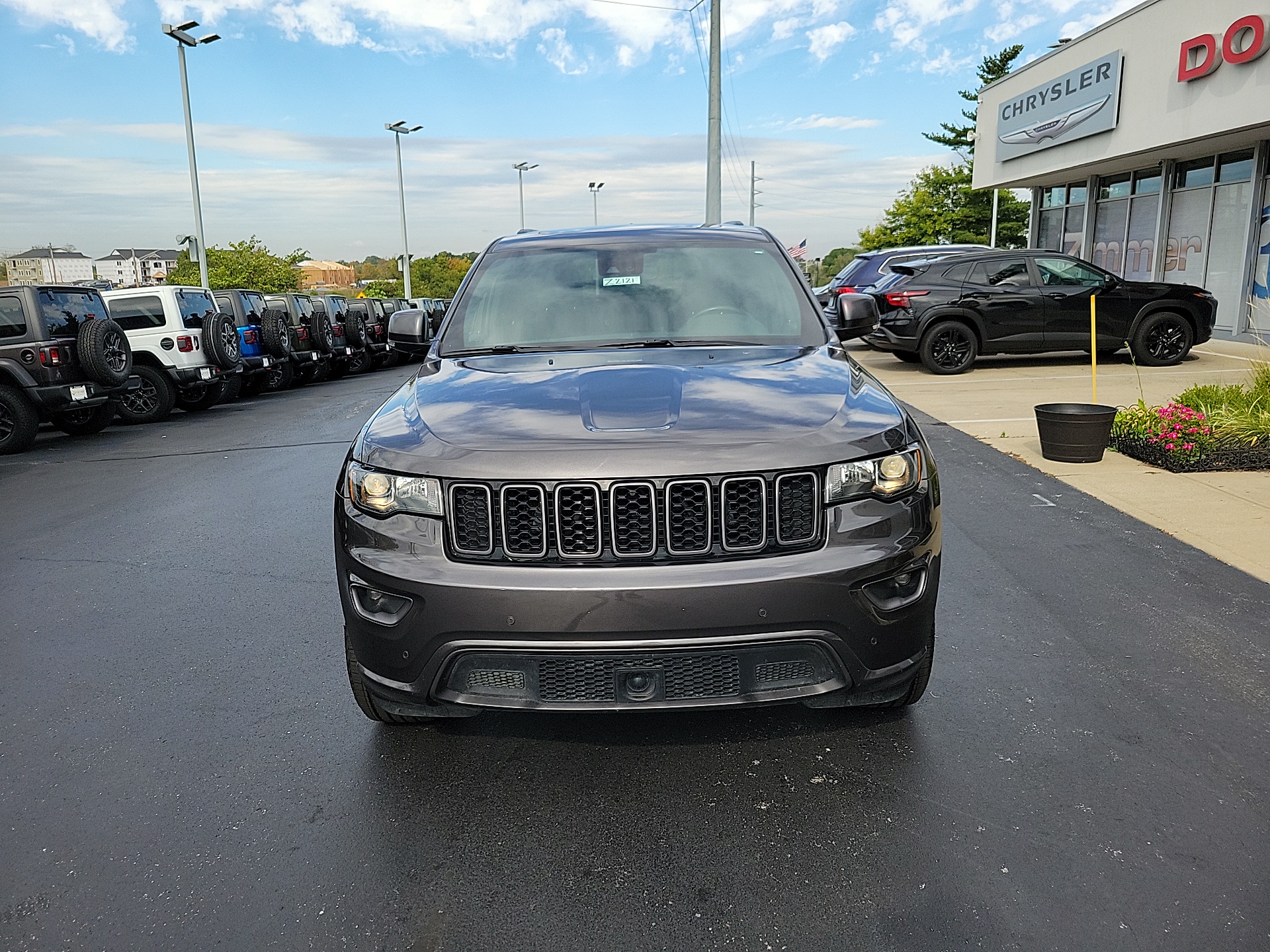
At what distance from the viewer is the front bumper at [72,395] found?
11.5 metres

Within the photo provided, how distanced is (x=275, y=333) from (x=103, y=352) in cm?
607

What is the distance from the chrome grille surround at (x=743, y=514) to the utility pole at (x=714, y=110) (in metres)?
20.5

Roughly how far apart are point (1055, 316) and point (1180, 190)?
894 cm

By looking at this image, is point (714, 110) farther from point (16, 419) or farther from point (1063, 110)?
point (16, 419)

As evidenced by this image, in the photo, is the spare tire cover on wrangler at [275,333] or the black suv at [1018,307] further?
the spare tire cover on wrangler at [275,333]

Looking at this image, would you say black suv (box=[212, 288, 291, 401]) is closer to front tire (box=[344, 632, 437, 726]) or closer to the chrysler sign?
front tire (box=[344, 632, 437, 726])

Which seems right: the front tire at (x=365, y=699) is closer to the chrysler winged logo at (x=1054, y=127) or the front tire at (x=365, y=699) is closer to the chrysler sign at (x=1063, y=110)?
the chrysler sign at (x=1063, y=110)

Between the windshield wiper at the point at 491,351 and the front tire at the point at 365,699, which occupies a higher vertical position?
the windshield wiper at the point at 491,351

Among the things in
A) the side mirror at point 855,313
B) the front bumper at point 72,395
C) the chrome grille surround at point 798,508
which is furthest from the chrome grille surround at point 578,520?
the front bumper at point 72,395

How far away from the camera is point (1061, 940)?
237 centimetres

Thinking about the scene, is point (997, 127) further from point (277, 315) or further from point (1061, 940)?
point (1061, 940)

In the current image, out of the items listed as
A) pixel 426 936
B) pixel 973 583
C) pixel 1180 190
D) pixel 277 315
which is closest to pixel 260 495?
pixel 973 583

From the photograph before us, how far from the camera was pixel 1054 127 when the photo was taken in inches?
952

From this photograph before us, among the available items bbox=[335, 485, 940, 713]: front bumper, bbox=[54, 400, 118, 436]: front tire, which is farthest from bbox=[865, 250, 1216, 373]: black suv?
bbox=[335, 485, 940, 713]: front bumper
